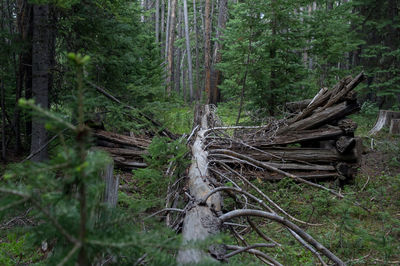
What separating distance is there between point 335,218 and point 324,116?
198 cm

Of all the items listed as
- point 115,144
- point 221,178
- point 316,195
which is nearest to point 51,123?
point 221,178

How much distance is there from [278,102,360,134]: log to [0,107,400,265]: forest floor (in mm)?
1124

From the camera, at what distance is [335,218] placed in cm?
407

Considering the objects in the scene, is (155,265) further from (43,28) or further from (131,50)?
(131,50)

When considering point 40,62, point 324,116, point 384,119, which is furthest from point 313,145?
point 40,62

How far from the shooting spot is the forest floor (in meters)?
3.05

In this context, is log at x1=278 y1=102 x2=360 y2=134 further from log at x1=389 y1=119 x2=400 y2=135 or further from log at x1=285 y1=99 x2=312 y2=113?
log at x1=389 y1=119 x2=400 y2=135

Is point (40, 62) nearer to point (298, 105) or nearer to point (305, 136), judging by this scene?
point (305, 136)

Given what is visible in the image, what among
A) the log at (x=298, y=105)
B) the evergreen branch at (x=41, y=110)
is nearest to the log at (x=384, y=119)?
the log at (x=298, y=105)

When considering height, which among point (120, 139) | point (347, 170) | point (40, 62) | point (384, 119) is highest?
point (40, 62)

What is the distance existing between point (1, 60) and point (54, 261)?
5.63m

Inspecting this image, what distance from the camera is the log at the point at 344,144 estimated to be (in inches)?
191

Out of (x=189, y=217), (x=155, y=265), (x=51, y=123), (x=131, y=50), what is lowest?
(x=189, y=217)

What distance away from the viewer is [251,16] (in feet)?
25.1
